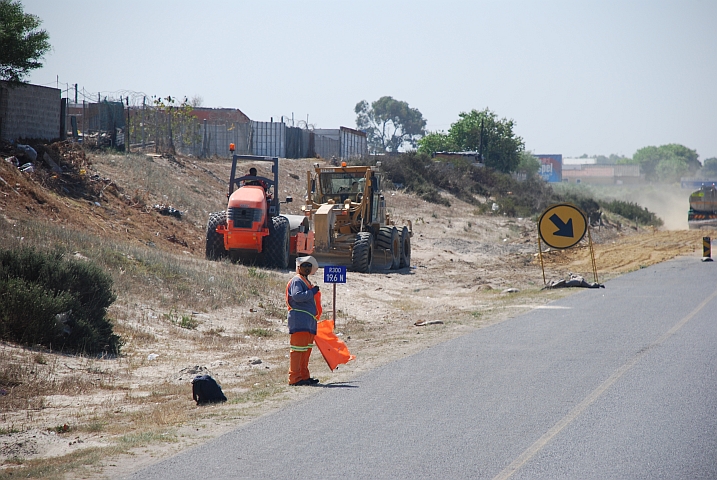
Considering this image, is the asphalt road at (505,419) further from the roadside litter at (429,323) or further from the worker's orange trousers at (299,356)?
the roadside litter at (429,323)

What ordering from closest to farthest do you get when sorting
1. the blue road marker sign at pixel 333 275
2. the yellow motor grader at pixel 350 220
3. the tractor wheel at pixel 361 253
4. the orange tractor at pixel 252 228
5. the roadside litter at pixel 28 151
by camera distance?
the blue road marker sign at pixel 333 275, the orange tractor at pixel 252 228, the tractor wheel at pixel 361 253, the yellow motor grader at pixel 350 220, the roadside litter at pixel 28 151

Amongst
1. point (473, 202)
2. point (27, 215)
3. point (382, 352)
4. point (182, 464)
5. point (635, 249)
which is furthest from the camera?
point (473, 202)

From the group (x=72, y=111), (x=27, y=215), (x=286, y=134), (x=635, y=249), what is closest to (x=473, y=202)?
(x=286, y=134)

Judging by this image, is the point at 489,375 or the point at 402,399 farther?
the point at 489,375

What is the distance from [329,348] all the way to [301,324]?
0.64 metres

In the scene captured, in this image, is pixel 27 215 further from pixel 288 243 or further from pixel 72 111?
pixel 72 111

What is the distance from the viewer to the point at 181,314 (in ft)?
51.5

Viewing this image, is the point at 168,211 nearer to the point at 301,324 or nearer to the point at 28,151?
the point at 28,151

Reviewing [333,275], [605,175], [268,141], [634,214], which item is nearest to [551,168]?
[605,175]

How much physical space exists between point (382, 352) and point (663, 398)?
487 centimetres

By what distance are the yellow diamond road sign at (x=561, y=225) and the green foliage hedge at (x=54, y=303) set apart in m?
12.8

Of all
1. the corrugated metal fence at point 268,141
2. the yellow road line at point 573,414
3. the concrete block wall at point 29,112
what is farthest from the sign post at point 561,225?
the corrugated metal fence at point 268,141

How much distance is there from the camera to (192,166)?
128 ft

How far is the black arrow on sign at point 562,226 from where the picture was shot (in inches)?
876
